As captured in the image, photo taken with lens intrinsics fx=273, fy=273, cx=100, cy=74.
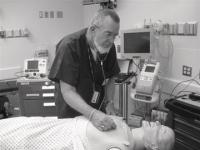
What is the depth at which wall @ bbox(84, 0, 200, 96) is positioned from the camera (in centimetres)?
278

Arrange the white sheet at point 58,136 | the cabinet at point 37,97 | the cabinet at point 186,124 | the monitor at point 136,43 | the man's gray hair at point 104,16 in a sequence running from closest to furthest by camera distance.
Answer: the white sheet at point 58,136 → the man's gray hair at point 104,16 → the cabinet at point 186,124 → the monitor at point 136,43 → the cabinet at point 37,97

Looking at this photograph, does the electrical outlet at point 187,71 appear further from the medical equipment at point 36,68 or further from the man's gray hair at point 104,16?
the medical equipment at point 36,68

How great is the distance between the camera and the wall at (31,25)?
3.99 metres

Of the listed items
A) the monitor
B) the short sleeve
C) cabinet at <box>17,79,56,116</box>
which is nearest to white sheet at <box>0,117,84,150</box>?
the short sleeve

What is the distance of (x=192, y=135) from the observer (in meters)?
2.24

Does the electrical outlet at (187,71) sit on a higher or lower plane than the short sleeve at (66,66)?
lower

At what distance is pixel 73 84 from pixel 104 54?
1.06 feet

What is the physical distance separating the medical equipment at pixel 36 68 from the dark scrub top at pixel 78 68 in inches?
71.8

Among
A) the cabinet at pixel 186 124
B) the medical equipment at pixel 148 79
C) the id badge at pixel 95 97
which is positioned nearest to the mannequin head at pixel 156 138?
the id badge at pixel 95 97

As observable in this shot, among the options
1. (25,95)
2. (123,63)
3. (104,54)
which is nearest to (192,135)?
(104,54)

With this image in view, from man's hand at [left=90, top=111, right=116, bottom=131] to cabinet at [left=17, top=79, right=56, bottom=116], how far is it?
2.17 meters

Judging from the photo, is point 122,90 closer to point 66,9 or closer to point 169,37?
point 169,37

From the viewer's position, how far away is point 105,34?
1582 mm

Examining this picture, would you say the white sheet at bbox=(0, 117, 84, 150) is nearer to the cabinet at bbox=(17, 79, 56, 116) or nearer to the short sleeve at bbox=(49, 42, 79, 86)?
the short sleeve at bbox=(49, 42, 79, 86)
